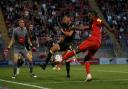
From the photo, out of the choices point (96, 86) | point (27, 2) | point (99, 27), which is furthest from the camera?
point (27, 2)

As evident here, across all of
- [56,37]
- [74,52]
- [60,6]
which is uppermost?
[60,6]

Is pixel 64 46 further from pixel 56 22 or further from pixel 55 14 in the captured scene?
pixel 55 14

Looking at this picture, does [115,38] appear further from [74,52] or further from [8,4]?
[74,52]

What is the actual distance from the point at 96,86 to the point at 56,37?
18660mm

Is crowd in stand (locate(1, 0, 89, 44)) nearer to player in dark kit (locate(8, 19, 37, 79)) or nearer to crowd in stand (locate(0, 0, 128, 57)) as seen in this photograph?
crowd in stand (locate(0, 0, 128, 57))

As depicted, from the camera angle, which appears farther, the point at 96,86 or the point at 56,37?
the point at 56,37

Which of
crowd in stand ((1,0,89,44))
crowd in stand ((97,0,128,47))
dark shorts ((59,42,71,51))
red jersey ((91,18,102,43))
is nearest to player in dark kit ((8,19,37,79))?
dark shorts ((59,42,71,51))

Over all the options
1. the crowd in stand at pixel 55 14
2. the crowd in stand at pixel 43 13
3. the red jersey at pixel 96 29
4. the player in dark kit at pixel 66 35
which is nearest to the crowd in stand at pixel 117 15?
the crowd in stand at pixel 55 14

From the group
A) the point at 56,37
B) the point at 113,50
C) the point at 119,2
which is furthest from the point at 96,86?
the point at 119,2

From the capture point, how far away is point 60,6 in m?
38.8

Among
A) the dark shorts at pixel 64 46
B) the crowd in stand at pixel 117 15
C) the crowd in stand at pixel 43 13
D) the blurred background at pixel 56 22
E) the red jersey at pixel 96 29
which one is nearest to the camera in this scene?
the red jersey at pixel 96 29

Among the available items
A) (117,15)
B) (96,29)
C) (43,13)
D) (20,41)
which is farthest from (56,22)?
(96,29)

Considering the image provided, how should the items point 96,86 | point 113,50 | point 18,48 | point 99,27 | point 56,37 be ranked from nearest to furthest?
point 96,86 < point 99,27 < point 18,48 < point 56,37 < point 113,50

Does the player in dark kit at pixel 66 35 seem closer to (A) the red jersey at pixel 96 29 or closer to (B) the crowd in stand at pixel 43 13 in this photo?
(A) the red jersey at pixel 96 29
